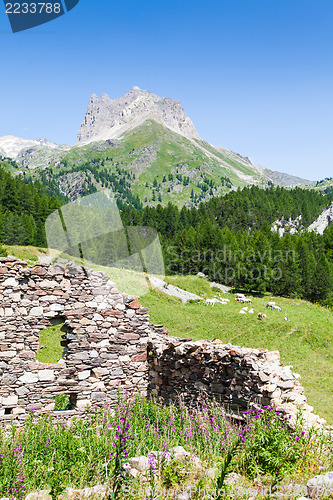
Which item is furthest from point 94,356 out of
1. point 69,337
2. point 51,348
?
point 51,348

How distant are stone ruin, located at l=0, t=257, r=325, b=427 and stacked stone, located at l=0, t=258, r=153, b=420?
0.09ft

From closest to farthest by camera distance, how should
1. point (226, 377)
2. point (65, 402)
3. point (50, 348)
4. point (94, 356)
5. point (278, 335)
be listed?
point (226, 377) → point (94, 356) → point (65, 402) → point (50, 348) → point (278, 335)

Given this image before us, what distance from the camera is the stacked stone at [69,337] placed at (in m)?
9.60

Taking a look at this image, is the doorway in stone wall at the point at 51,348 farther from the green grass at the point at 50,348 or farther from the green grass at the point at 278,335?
the green grass at the point at 278,335

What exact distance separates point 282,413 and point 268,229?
9413cm

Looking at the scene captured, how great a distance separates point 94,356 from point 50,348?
343 inches

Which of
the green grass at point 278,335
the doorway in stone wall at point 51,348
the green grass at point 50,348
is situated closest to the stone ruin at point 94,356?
the doorway in stone wall at point 51,348

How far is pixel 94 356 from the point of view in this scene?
1046 cm

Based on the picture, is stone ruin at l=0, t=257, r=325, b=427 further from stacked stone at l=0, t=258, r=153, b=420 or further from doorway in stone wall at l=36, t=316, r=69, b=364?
doorway in stone wall at l=36, t=316, r=69, b=364

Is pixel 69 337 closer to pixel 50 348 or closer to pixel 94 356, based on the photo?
pixel 94 356

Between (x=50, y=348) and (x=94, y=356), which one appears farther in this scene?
(x=50, y=348)

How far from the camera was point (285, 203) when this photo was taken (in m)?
148

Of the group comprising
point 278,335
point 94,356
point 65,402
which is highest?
point 94,356

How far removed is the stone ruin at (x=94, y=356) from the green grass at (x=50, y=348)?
5.95 meters
